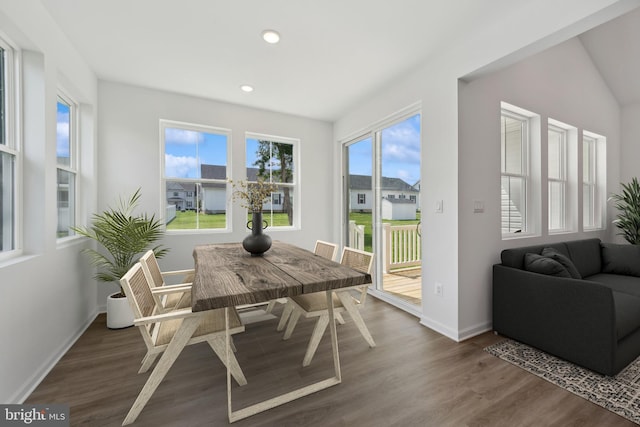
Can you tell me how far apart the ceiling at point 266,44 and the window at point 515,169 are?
144 centimetres

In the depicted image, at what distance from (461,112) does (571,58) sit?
2.61 meters

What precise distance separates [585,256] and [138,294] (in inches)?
179

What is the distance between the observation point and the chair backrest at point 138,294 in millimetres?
1357

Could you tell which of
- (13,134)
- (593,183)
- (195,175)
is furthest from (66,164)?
(593,183)

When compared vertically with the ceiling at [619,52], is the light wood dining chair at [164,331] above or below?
below

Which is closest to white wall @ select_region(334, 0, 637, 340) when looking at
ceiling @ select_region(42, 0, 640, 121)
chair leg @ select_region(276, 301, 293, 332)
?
ceiling @ select_region(42, 0, 640, 121)

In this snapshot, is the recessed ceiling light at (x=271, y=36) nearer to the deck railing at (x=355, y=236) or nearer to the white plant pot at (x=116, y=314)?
the deck railing at (x=355, y=236)

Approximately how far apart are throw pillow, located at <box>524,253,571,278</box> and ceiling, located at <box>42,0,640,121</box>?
6.82 ft

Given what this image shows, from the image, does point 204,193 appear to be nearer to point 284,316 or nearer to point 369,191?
point 284,316

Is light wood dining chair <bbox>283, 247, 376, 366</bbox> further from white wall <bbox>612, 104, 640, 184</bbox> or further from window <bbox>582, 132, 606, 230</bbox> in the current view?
white wall <bbox>612, 104, 640, 184</bbox>

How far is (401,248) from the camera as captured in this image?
459 cm

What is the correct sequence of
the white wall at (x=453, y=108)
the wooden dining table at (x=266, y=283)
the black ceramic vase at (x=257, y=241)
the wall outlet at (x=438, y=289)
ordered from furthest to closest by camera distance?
the wall outlet at (x=438, y=289) < the black ceramic vase at (x=257, y=241) < the white wall at (x=453, y=108) < the wooden dining table at (x=266, y=283)

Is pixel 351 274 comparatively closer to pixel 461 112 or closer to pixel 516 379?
pixel 516 379

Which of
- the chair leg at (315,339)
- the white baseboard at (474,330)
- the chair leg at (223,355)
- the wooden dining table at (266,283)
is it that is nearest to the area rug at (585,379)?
the white baseboard at (474,330)
